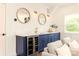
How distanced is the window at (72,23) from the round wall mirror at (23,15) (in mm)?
348

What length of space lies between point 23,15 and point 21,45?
0.27 meters

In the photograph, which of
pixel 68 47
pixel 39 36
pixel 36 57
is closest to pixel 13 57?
pixel 36 57

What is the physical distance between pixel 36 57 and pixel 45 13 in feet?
1.26

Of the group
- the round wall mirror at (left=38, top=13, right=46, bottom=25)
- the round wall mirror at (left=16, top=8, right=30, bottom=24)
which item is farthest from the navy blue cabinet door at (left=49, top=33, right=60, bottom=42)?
the round wall mirror at (left=16, top=8, right=30, bottom=24)

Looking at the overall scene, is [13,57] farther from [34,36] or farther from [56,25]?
[56,25]

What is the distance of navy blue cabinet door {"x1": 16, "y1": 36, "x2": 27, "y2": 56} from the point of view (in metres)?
1.10

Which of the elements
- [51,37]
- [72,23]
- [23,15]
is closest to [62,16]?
[72,23]

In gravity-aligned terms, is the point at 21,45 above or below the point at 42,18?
below

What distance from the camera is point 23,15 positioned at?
1.14m

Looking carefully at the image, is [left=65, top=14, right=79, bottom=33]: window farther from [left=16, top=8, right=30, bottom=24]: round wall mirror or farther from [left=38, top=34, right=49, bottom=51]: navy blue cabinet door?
[left=16, top=8, right=30, bottom=24]: round wall mirror

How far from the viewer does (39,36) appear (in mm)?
1157

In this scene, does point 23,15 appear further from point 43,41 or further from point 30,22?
point 43,41

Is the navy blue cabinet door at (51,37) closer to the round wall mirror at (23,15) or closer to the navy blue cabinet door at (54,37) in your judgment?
the navy blue cabinet door at (54,37)

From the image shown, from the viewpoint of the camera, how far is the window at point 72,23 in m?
1.07
